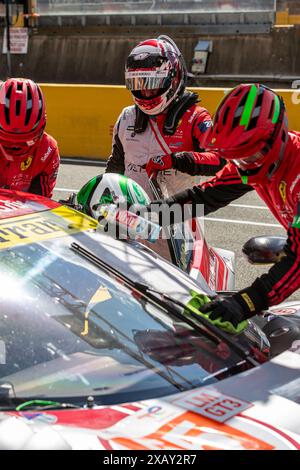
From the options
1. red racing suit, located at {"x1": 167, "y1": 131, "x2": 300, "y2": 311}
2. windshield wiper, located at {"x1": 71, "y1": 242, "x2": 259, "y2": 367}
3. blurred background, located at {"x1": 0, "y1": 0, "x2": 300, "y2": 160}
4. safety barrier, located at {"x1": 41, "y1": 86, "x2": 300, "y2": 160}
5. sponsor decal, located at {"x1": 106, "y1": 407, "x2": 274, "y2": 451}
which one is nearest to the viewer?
sponsor decal, located at {"x1": 106, "y1": 407, "x2": 274, "y2": 451}

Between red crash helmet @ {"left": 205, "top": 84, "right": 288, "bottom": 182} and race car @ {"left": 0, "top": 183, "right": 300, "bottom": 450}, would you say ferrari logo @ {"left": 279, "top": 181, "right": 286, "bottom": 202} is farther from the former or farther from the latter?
race car @ {"left": 0, "top": 183, "right": 300, "bottom": 450}

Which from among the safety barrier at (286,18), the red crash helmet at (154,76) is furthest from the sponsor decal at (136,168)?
the safety barrier at (286,18)

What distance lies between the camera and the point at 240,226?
28.2 ft

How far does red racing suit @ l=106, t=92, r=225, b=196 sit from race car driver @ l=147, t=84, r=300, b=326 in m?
1.38

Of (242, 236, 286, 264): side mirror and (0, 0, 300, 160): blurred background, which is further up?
(0, 0, 300, 160): blurred background

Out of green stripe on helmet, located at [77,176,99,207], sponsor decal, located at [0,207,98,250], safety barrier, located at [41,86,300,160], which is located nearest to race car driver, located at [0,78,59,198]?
green stripe on helmet, located at [77,176,99,207]

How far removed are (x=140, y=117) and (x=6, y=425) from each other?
11.5 feet

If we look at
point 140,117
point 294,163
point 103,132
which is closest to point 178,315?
point 294,163

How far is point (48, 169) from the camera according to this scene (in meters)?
4.83

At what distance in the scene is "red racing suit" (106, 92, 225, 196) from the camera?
506 cm

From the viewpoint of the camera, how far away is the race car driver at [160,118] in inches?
195

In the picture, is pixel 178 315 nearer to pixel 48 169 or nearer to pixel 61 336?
pixel 61 336

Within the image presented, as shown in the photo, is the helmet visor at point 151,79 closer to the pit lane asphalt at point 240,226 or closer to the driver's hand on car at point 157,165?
the driver's hand on car at point 157,165
